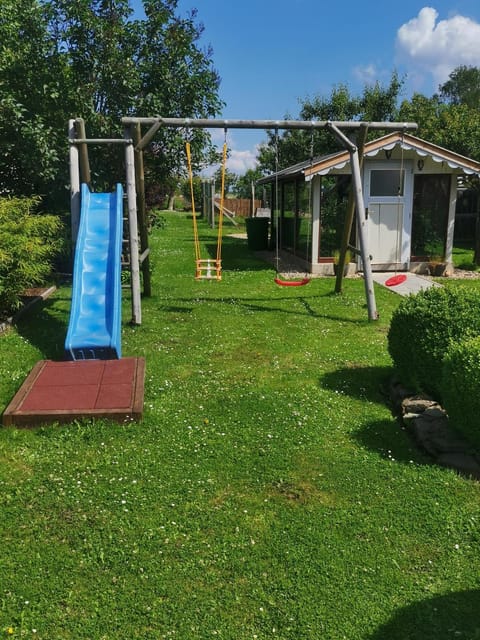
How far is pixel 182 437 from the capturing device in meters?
4.39

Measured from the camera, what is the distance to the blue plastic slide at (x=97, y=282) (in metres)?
5.92

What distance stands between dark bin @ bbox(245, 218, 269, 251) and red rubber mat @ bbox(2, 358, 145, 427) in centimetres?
1312

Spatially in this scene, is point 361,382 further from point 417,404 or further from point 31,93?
point 31,93

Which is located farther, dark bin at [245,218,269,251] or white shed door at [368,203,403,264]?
dark bin at [245,218,269,251]

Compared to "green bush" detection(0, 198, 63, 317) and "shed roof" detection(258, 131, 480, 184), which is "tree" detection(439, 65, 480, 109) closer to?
"shed roof" detection(258, 131, 480, 184)

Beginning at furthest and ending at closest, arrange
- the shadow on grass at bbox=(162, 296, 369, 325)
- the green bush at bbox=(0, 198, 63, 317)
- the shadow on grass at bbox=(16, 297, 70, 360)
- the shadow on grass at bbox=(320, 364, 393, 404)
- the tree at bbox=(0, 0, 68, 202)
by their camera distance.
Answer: the tree at bbox=(0, 0, 68, 202), the shadow on grass at bbox=(162, 296, 369, 325), the green bush at bbox=(0, 198, 63, 317), the shadow on grass at bbox=(16, 297, 70, 360), the shadow on grass at bbox=(320, 364, 393, 404)

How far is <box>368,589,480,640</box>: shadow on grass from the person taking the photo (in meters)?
2.53

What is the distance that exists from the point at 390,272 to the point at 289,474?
408 inches

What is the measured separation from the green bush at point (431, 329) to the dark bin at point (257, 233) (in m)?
13.6

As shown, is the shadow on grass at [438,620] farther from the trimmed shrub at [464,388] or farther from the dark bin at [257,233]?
the dark bin at [257,233]

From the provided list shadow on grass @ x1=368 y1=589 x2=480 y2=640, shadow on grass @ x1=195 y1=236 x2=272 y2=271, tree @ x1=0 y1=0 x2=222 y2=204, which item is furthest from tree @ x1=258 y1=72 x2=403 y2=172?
shadow on grass @ x1=368 y1=589 x2=480 y2=640

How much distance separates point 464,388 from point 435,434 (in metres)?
0.67

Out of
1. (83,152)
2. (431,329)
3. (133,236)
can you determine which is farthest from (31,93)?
(431,329)

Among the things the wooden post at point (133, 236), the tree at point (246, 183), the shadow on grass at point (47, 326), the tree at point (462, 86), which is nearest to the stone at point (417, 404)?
the shadow on grass at point (47, 326)
